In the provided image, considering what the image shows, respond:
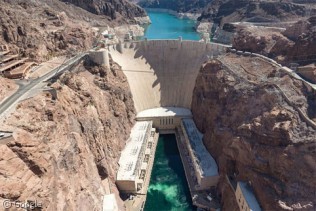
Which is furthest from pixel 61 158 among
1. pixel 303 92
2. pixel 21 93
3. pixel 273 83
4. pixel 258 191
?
pixel 303 92

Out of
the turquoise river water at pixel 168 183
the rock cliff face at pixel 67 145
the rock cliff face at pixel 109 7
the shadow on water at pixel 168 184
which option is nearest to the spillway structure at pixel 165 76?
the turquoise river water at pixel 168 183

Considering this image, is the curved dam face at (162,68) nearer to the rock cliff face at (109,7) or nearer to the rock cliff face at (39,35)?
the rock cliff face at (39,35)

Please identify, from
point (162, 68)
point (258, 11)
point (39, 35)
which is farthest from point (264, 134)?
point (258, 11)

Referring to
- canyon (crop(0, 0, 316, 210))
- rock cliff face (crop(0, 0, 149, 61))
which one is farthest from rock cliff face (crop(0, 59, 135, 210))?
rock cliff face (crop(0, 0, 149, 61))

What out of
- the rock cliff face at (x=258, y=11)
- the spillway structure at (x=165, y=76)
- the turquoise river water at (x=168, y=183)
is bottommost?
the turquoise river water at (x=168, y=183)

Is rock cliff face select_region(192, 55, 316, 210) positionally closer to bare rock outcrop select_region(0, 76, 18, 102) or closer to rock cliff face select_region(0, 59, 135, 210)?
rock cliff face select_region(0, 59, 135, 210)

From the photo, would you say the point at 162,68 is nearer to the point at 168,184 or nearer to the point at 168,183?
the point at 168,183

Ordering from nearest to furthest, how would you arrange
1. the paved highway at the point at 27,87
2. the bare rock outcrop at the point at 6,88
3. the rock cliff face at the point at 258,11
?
the paved highway at the point at 27,87 → the bare rock outcrop at the point at 6,88 → the rock cliff face at the point at 258,11
